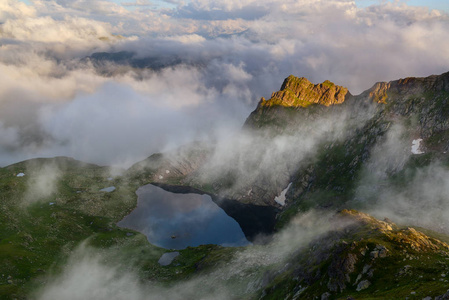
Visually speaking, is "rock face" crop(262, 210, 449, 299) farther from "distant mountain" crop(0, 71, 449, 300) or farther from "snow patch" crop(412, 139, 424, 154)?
"snow patch" crop(412, 139, 424, 154)

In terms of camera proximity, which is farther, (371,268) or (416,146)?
(416,146)

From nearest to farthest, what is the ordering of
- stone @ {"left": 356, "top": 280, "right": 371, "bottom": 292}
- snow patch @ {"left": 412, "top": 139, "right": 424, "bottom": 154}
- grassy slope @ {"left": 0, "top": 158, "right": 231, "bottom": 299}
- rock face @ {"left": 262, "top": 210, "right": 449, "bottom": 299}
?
rock face @ {"left": 262, "top": 210, "right": 449, "bottom": 299} → stone @ {"left": 356, "top": 280, "right": 371, "bottom": 292} → grassy slope @ {"left": 0, "top": 158, "right": 231, "bottom": 299} → snow patch @ {"left": 412, "top": 139, "right": 424, "bottom": 154}

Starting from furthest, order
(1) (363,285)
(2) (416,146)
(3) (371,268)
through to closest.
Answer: (2) (416,146) < (3) (371,268) < (1) (363,285)

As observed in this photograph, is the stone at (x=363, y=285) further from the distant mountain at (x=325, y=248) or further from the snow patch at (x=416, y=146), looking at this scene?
the snow patch at (x=416, y=146)

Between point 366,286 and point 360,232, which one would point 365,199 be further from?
point 366,286

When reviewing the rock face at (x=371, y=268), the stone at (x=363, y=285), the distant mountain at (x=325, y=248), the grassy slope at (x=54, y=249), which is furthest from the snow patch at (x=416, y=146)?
the stone at (x=363, y=285)

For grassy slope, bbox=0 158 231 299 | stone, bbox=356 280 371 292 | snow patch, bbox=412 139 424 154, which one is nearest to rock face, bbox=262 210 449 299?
stone, bbox=356 280 371 292

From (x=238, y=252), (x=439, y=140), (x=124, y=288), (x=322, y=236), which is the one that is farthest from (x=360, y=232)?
(x=439, y=140)

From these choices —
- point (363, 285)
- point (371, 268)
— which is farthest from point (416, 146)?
point (363, 285)

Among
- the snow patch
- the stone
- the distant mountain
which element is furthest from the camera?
the snow patch

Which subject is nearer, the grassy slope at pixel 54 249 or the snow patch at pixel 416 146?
the grassy slope at pixel 54 249

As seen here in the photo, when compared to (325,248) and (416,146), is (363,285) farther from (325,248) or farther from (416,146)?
(416,146)

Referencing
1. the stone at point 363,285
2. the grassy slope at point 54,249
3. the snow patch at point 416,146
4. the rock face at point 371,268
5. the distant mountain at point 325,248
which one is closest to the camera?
the rock face at point 371,268
